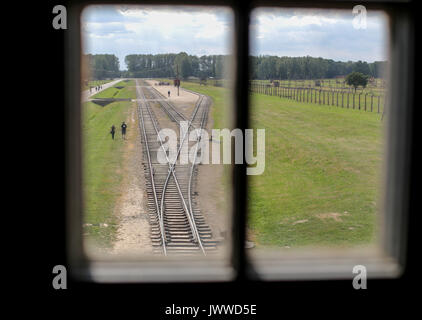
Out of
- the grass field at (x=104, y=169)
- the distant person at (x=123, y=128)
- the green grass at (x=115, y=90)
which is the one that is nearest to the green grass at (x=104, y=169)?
the grass field at (x=104, y=169)

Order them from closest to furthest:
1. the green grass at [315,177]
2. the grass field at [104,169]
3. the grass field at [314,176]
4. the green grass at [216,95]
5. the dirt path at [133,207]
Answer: the green grass at [216,95] < the dirt path at [133,207] < the grass field at [104,169] < the grass field at [314,176] < the green grass at [315,177]

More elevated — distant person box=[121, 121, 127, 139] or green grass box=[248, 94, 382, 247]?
distant person box=[121, 121, 127, 139]

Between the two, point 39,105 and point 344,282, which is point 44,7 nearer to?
point 39,105

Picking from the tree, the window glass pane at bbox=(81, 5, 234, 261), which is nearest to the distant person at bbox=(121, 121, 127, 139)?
the window glass pane at bbox=(81, 5, 234, 261)

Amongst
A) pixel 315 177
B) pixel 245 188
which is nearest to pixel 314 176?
pixel 315 177

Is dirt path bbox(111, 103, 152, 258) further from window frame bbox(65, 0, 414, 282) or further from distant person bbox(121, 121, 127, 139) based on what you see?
window frame bbox(65, 0, 414, 282)

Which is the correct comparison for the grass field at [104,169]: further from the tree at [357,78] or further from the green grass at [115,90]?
the tree at [357,78]
